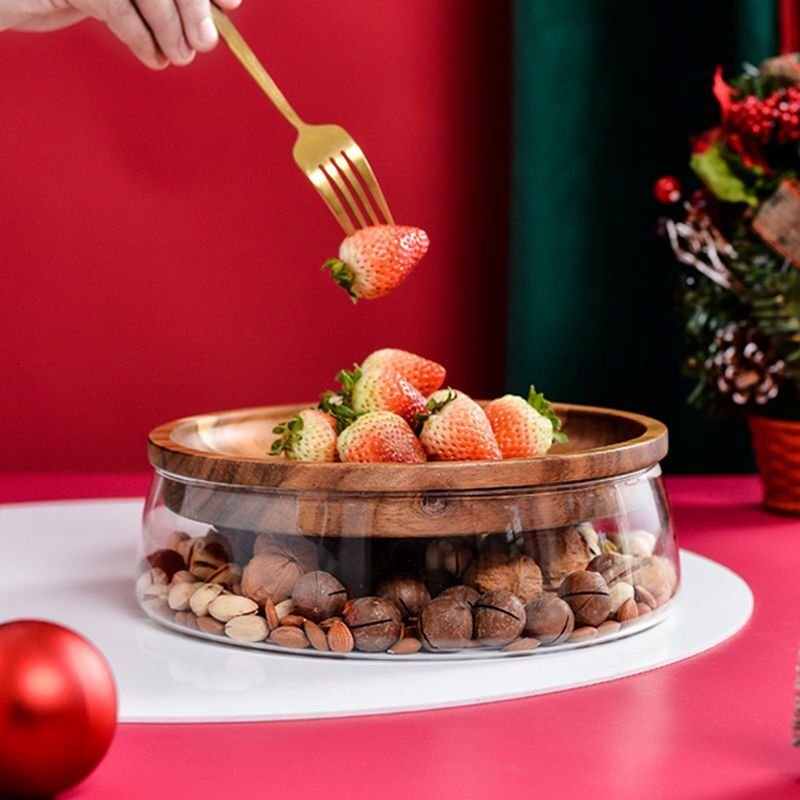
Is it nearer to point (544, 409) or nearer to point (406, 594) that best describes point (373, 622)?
point (406, 594)

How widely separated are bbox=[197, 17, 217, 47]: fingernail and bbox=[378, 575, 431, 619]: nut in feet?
1.89

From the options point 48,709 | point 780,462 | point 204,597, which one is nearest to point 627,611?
point 204,597

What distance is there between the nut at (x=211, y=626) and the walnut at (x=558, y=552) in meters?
0.22

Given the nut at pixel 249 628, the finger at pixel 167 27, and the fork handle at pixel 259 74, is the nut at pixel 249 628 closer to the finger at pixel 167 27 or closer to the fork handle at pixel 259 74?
the fork handle at pixel 259 74

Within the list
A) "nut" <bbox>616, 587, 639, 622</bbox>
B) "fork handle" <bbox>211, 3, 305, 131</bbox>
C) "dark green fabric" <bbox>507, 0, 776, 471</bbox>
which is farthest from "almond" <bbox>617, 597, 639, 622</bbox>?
"dark green fabric" <bbox>507, 0, 776, 471</bbox>

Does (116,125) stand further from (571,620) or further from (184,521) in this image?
(571,620)

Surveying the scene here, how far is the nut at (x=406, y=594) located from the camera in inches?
35.8

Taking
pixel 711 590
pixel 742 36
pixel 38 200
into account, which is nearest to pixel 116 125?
pixel 38 200

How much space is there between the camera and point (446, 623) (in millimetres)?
897

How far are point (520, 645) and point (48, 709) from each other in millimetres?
372

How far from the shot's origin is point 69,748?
2.14 feet

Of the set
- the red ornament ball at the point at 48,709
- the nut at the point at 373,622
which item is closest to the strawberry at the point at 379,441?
the nut at the point at 373,622

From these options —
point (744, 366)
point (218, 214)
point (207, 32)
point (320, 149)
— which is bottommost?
point (744, 366)

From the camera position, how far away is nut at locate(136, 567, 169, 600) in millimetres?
1014
